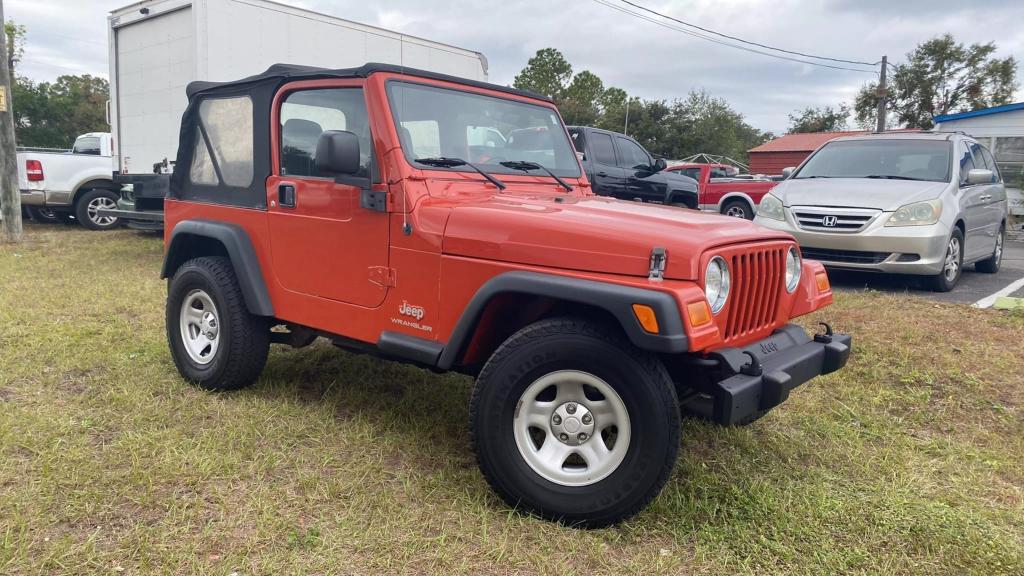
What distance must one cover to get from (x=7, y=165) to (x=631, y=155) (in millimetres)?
9357

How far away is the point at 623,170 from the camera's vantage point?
33.1 ft

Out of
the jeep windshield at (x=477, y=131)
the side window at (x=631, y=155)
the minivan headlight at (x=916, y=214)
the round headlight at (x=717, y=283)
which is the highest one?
the side window at (x=631, y=155)

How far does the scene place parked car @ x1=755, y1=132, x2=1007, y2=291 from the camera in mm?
6609

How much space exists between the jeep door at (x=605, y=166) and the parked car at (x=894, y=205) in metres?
2.52

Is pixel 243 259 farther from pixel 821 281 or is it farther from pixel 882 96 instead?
pixel 882 96

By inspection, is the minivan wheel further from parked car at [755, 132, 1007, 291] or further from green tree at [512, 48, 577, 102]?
green tree at [512, 48, 577, 102]

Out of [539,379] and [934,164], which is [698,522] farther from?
[934,164]

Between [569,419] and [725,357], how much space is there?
643mm

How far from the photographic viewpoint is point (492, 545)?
8.64 ft

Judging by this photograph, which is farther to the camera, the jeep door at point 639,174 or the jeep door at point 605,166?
the jeep door at point 639,174

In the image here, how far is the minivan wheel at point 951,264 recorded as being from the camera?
689 centimetres

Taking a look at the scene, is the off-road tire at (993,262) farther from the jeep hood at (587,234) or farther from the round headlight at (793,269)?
the jeep hood at (587,234)

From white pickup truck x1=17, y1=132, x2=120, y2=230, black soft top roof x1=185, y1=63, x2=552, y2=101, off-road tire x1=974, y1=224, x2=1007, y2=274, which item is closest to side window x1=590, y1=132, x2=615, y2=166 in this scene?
off-road tire x1=974, y1=224, x2=1007, y2=274

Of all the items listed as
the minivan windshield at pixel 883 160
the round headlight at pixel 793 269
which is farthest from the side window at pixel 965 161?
the round headlight at pixel 793 269
